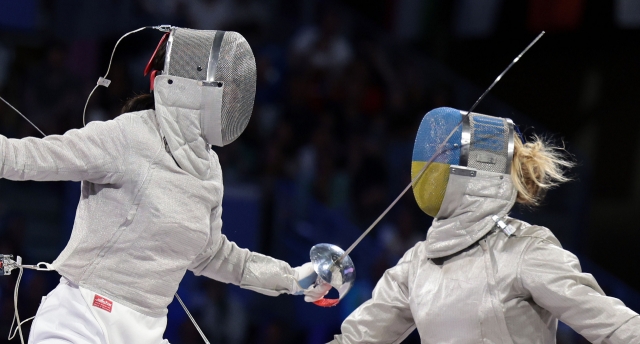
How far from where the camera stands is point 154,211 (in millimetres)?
1588

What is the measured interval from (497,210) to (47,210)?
2.50 m

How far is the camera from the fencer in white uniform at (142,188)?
154 cm

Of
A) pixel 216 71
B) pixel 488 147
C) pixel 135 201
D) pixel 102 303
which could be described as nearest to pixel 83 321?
pixel 102 303

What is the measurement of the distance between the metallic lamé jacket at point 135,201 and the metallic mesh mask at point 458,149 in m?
0.53

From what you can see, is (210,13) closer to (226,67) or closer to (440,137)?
(226,67)

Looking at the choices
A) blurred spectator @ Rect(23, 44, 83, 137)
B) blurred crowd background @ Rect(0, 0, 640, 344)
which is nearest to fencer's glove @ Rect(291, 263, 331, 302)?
blurred crowd background @ Rect(0, 0, 640, 344)

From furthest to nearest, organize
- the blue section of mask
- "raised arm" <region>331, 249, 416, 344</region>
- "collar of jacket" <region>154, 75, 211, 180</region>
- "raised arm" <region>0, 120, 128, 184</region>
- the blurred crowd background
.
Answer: the blurred crowd background, "raised arm" <region>331, 249, 416, 344</region>, the blue section of mask, "collar of jacket" <region>154, 75, 211, 180</region>, "raised arm" <region>0, 120, 128, 184</region>

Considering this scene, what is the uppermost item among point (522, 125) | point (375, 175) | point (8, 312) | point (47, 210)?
point (522, 125)

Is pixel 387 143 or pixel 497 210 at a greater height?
pixel 497 210

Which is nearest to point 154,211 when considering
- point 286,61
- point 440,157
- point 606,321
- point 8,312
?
point 440,157

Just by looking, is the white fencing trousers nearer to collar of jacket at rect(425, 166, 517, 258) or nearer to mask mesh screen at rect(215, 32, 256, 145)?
mask mesh screen at rect(215, 32, 256, 145)

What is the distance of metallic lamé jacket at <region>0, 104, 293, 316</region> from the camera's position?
5.02 feet

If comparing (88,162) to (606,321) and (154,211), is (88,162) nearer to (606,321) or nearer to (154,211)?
(154,211)

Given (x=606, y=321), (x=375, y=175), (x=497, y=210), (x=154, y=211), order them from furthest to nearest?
(x=375, y=175) → (x=497, y=210) → (x=154, y=211) → (x=606, y=321)
